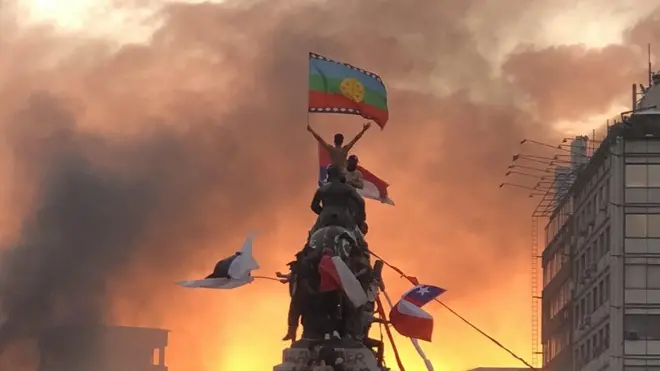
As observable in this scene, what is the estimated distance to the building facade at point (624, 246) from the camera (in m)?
96.3

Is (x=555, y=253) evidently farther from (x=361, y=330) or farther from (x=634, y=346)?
(x=361, y=330)

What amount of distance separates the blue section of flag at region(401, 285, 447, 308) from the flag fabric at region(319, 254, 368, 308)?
5088 mm

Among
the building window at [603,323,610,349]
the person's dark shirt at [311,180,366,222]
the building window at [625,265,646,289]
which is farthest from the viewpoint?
the building window at [603,323,610,349]

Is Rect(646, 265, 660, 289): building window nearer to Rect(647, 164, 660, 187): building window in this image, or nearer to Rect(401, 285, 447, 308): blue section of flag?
Rect(647, 164, 660, 187): building window

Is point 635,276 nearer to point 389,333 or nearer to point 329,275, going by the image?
point 389,333

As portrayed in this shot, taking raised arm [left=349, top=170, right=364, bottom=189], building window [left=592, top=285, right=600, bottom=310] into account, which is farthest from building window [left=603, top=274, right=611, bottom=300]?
raised arm [left=349, top=170, right=364, bottom=189]

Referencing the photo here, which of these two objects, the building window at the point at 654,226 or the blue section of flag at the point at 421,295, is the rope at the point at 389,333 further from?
the building window at the point at 654,226

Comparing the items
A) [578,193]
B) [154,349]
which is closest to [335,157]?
[154,349]

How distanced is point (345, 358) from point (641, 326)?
61.1m

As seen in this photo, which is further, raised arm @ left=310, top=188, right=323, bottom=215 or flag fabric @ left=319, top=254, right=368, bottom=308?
raised arm @ left=310, top=188, right=323, bottom=215

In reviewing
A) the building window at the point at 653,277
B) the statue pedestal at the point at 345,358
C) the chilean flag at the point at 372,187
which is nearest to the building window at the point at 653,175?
the building window at the point at 653,277

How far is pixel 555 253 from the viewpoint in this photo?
409 feet

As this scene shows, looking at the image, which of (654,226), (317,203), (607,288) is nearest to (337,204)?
(317,203)

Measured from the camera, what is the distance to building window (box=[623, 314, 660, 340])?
9569cm
